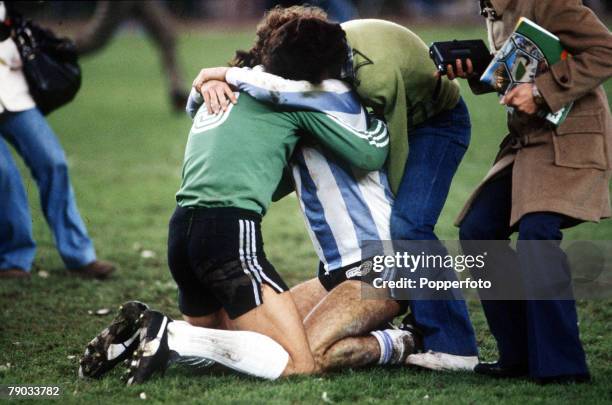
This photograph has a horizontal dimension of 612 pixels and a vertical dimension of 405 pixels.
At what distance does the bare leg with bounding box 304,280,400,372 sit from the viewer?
445cm

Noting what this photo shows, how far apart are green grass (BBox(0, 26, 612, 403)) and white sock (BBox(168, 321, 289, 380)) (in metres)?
0.08

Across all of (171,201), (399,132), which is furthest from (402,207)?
(171,201)

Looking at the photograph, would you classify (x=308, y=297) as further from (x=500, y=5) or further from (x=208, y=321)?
(x=500, y=5)

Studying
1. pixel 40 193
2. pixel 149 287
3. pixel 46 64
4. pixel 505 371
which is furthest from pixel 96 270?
pixel 505 371

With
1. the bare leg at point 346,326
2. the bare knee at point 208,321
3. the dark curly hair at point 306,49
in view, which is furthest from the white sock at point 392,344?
the dark curly hair at point 306,49

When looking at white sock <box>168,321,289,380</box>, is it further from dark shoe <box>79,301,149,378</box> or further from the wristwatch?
the wristwatch

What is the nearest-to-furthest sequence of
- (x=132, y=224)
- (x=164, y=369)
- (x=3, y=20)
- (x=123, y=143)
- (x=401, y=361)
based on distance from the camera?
(x=164, y=369), (x=401, y=361), (x=3, y=20), (x=132, y=224), (x=123, y=143)

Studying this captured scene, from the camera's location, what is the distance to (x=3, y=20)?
21.3 ft

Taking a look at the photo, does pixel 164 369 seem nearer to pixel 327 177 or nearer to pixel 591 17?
pixel 327 177

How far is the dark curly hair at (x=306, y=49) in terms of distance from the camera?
4.43 meters

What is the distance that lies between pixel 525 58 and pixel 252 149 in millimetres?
1275

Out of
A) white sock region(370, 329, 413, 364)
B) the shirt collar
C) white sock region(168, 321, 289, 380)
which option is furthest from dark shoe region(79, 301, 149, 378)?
the shirt collar

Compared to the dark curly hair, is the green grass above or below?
below

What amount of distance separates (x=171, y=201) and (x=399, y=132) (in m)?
5.26
